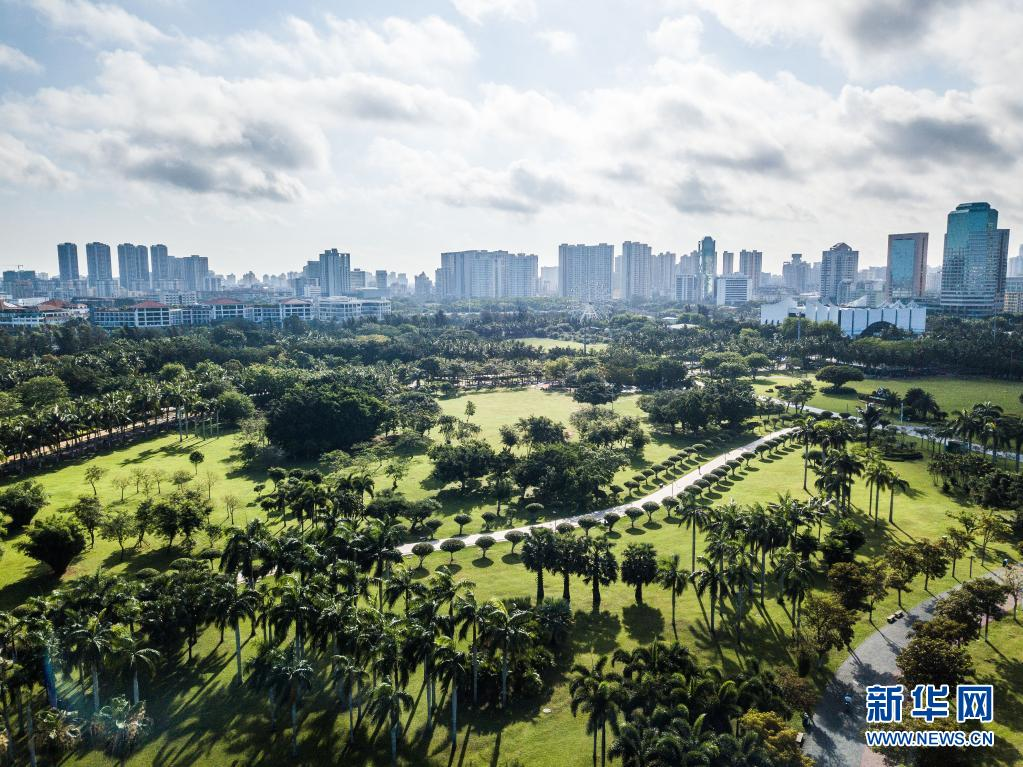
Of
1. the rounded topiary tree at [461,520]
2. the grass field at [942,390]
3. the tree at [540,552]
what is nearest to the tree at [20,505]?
the rounded topiary tree at [461,520]

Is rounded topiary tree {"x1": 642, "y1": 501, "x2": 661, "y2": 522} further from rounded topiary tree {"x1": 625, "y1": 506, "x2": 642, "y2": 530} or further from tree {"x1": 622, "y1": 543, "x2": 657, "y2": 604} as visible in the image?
tree {"x1": 622, "y1": 543, "x2": 657, "y2": 604}

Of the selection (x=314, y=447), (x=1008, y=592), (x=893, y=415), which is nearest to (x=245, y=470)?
(x=314, y=447)

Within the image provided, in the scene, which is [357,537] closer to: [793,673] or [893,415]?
[793,673]

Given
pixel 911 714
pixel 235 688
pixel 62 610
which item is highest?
pixel 62 610

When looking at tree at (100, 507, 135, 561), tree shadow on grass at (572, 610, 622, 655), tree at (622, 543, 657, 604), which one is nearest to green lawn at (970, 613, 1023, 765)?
tree at (622, 543, 657, 604)

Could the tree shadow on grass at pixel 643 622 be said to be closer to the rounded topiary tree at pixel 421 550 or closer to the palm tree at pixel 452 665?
the palm tree at pixel 452 665

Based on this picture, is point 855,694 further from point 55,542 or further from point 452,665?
point 55,542
